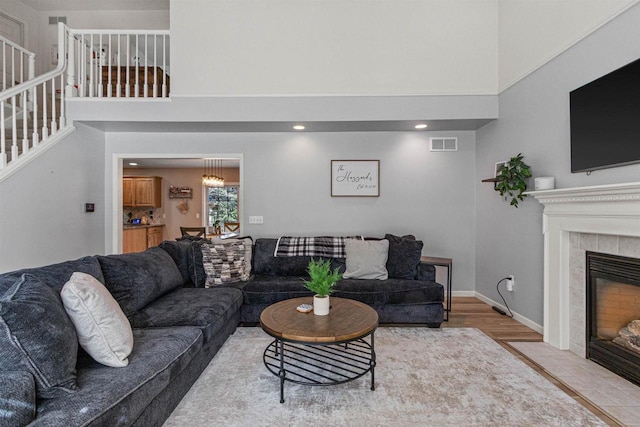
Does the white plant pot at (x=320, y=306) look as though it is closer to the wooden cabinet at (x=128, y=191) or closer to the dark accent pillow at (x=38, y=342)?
the dark accent pillow at (x=38, y=342)

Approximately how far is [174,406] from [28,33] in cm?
709

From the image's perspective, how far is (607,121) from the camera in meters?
2.34

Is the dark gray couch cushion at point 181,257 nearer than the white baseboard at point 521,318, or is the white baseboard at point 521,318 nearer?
the white baseboard at point 521,318

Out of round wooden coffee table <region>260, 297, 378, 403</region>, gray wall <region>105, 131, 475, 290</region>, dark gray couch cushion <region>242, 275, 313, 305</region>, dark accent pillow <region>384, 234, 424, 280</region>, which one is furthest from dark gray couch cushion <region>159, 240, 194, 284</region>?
dark accent pillow <region>384, 234, 424, 280</region>

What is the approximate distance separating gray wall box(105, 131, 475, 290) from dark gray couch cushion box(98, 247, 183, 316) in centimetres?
174

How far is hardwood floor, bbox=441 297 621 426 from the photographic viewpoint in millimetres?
2651

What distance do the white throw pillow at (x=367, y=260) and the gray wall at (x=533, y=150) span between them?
1485 mm

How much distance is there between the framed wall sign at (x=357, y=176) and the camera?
4.54 m

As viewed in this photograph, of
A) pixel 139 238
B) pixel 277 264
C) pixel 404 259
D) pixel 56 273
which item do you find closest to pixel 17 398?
pixel 56 273

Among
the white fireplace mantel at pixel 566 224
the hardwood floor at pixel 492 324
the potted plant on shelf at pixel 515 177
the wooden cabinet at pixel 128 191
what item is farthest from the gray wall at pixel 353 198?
the wooden cabinet at pixel 128 191

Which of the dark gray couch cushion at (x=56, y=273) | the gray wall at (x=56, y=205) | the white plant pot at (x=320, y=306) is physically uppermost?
the gray wall at (x=56, y=205)

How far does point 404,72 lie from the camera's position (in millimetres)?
3910

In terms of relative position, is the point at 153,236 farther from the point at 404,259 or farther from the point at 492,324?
the point at 492,324

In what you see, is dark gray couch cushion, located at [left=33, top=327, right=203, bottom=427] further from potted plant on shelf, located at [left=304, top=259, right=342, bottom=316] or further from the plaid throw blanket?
the plaid throw blanket
